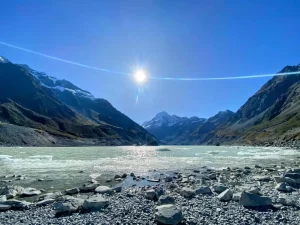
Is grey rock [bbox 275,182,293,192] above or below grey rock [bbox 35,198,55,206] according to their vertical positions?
above

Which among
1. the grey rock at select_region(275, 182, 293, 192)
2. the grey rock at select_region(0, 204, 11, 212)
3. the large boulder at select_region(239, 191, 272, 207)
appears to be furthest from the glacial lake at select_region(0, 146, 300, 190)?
the grey rock at select_region(275, 182, 293, 192)

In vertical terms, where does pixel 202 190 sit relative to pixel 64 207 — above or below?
above

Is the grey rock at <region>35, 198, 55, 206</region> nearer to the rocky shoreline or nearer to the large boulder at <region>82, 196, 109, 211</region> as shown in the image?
the rocky shoreline

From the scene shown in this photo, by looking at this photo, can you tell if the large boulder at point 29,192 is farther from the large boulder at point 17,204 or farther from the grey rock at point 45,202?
the grey rock at point 45,202

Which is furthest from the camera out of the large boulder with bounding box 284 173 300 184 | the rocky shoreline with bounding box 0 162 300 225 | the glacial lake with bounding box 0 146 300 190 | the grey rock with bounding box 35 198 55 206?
the glacial lake with bounding box 0 146 300 190

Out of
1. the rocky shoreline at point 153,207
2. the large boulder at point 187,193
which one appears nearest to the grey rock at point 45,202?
the rocky shoreline at point 153,207

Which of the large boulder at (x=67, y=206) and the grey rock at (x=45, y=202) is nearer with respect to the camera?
the large boulder at (x=67, y=206)

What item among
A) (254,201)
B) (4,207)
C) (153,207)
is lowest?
(4,207)

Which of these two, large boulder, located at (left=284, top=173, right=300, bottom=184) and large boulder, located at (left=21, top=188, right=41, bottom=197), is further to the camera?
large boulder, located at (left=284, top=173, right=300, bottom=184)

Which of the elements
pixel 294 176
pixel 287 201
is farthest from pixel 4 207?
pixel 294 176

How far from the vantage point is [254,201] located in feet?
63.1

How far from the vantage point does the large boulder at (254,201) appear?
19123mm

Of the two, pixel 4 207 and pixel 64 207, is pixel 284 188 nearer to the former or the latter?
pixel 64 207

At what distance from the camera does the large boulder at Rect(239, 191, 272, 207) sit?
19.1 meters
